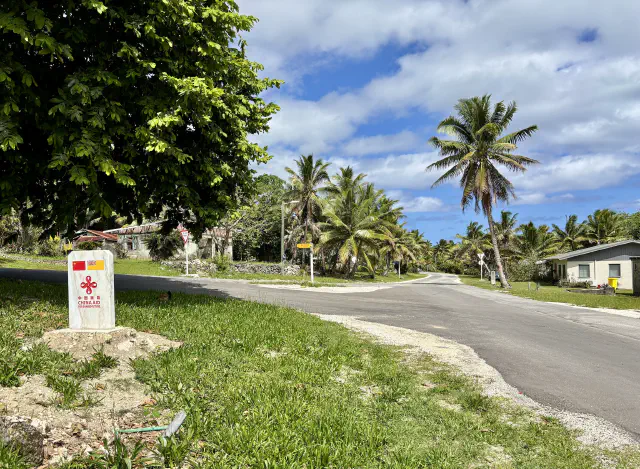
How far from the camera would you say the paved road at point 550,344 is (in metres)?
5.77

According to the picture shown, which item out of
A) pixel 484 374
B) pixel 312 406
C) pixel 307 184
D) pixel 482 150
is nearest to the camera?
pixel 312 406

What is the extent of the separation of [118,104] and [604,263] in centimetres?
4144

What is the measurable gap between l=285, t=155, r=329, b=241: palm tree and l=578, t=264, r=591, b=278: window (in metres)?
25.0

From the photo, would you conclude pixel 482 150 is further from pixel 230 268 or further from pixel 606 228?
pixel 606 228

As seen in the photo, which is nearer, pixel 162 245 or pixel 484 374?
pixel 484 374

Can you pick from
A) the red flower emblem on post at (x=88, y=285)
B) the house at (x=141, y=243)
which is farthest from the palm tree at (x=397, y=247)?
the red flower emblem on post at (x=88, y=285)

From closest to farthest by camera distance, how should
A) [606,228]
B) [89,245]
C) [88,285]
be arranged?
[88,285], [89,245], [606,228]

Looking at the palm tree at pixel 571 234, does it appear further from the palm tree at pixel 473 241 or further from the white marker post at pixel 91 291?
the white marker post at pixel 91 291

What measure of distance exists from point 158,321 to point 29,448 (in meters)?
4.94

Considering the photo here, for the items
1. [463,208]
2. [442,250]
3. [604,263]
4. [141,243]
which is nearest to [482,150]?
[463,208]

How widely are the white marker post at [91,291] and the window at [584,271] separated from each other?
137 ft

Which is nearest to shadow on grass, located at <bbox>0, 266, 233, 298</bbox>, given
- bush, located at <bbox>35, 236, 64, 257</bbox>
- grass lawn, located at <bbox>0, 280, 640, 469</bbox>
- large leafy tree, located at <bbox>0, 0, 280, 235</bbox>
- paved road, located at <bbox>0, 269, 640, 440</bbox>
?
paved road, located at <bbox>0, 269, 640, 440</bbox>

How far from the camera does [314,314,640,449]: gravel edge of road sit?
176 inches

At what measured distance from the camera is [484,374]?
22.3 feet
